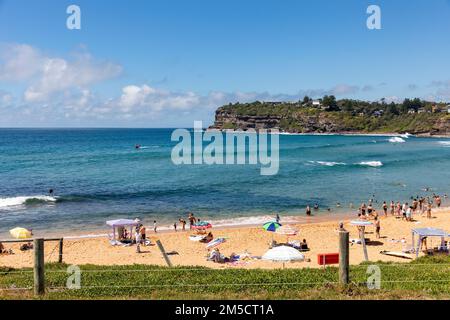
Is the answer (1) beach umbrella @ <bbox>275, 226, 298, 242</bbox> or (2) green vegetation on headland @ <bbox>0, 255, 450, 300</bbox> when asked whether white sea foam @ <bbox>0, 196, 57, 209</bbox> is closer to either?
(1) beach umbrella @ <bbox>275, 226, 298, 242</bbox>

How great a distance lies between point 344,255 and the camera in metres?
8.59

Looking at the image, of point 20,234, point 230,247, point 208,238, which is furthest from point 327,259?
point 20,234

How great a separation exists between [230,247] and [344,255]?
16196 millimetres

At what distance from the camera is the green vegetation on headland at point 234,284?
8367 millimetres

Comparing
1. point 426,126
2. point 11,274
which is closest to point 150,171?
point 11,274

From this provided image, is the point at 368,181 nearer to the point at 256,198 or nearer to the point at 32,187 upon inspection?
the point at 256,198

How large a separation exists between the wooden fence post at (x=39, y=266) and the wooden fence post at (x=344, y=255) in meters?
5.94

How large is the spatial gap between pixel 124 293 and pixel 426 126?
644ft

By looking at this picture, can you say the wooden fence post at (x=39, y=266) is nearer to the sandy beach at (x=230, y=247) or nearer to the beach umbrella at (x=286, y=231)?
the sandy beach at (x=230, y=247)

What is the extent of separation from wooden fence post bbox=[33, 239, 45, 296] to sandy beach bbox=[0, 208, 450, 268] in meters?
11.5

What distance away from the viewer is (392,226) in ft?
98.7

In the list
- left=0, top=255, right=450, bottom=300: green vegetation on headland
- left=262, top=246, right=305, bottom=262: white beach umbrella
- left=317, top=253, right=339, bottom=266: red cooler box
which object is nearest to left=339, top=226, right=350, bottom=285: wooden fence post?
left=0, top=255, right=450, bottom=300: green vegetation on headland

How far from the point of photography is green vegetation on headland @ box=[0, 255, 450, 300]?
8.37 m
